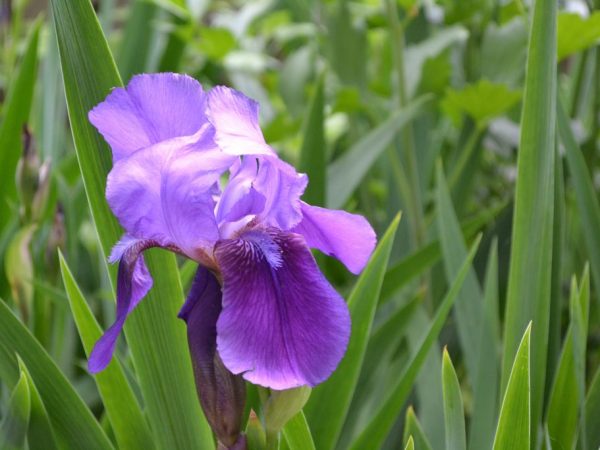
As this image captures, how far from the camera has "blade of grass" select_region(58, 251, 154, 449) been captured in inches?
19.3

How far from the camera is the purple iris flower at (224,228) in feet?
1.18

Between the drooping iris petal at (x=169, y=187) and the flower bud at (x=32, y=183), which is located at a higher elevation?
the drooping iris petal at (x=169, y=187)

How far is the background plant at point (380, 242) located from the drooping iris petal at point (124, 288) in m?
0.07

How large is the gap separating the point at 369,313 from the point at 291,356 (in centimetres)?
19

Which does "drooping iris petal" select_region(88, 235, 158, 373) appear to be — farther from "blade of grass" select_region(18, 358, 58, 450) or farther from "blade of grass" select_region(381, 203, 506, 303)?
"blade of grass" select_region(381, 203, 506, 303)

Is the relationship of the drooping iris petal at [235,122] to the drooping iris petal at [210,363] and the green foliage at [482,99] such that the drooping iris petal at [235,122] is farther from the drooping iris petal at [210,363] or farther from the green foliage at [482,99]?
the green foliage at [482,99]

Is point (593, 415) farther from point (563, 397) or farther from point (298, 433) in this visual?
point (298, 433)

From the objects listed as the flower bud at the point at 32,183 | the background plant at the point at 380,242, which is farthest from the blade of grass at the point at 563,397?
the flower bud at the point at 32,183

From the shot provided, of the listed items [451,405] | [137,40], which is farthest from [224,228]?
[137,40]

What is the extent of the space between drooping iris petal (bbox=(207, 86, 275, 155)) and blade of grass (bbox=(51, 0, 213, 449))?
0.09 meters

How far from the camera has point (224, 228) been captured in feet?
1.34

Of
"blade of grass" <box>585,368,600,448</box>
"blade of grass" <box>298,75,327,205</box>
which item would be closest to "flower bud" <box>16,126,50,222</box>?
"blade of grass" <box>298,75,327,205</box>

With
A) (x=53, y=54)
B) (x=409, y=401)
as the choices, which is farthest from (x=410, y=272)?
(x=53, y=54)

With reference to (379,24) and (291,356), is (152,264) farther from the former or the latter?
(379,24)
